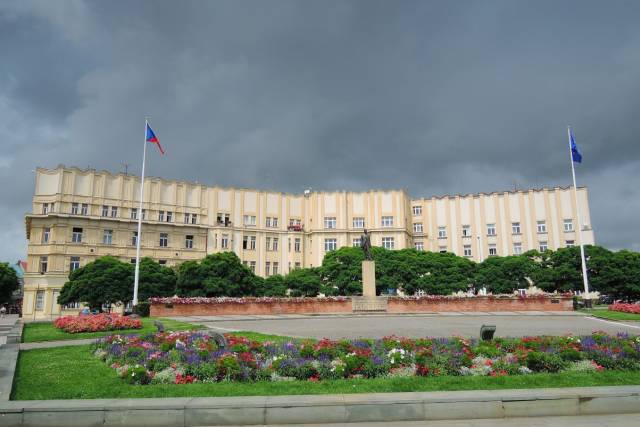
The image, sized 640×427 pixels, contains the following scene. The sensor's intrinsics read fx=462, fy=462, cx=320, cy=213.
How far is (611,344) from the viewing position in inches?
438

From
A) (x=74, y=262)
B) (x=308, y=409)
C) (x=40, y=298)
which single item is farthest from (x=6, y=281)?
(x=308, y=409)

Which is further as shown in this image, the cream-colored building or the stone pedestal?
the cream-colored building

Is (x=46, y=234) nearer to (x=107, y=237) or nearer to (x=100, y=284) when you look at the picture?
(x=107, y=237)

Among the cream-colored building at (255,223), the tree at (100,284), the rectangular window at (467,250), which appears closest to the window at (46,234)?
the cream-colored building at (255,223)

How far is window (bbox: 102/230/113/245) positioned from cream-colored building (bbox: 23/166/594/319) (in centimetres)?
13

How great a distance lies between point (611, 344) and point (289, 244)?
60.4 m

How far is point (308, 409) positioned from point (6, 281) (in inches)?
2618

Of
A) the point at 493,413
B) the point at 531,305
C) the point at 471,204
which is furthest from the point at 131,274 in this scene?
the point at 471,204

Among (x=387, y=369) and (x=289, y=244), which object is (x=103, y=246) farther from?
(x=387, y=369)

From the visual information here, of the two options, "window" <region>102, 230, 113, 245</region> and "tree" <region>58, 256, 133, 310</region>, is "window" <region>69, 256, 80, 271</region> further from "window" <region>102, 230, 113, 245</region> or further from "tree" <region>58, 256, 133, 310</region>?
"tree" <region>58, 256, 133, 310</region>

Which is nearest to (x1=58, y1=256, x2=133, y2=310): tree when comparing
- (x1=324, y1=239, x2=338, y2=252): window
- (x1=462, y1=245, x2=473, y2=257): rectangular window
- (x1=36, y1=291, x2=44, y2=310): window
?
(x1=36, y1=291, x2=44, y2=310): window

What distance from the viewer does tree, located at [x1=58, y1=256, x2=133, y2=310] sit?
1690 inches

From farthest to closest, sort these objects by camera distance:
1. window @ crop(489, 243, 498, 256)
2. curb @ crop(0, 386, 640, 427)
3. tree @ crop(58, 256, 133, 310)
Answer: window @ crop(489, 243, 498, 256) < tree @ crop(58, 256, 133, 310) < curb @ crop(0, 386, 640, 427)

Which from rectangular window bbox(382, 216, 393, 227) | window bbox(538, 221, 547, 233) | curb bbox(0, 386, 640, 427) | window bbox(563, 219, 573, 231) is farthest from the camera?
rectangular window bbox(382, 216, 393, 227)
